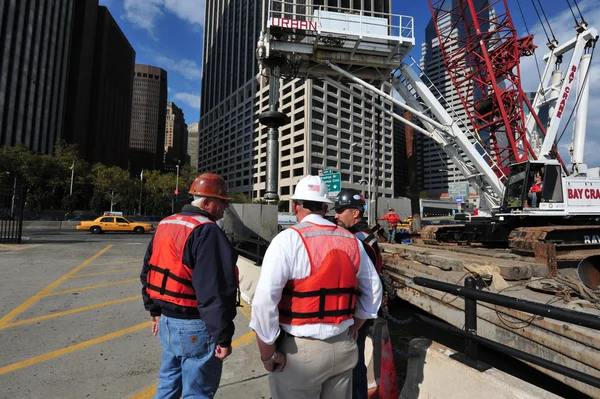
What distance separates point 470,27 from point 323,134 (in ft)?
179

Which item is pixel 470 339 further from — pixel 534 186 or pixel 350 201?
pixel 534 186

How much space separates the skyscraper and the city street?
40.8m

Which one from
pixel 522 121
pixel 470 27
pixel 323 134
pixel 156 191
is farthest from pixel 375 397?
pixel 323 134

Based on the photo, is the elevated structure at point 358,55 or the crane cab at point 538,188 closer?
the crane cab at point 538,188

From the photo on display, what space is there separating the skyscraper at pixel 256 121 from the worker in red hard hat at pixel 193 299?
43.3 metres

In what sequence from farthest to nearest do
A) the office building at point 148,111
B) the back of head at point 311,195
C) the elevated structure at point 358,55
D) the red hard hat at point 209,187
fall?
the office building at point 148,111 < the elevated structure at point 358,55 < the red hard hat at point 209,187 < the back of head at point 311,195

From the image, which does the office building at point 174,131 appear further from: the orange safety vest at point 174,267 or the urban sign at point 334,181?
the orange safety vest at point 174,267

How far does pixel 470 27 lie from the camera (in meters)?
16.3

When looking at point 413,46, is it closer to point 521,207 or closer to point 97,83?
point 521,207

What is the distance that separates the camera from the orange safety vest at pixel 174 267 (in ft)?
7.23

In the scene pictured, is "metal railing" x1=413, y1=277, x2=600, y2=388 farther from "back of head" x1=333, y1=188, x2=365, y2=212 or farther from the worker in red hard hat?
the worker in red hard hat

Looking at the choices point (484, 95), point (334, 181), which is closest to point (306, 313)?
point (334, 181)

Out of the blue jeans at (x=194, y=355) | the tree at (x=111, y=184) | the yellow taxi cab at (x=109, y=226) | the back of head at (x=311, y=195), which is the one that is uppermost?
the tree at (x=111, y=184)

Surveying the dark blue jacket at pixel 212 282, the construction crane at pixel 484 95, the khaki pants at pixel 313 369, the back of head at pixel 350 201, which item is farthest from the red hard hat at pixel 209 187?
the construction crane at pixel 484 95
